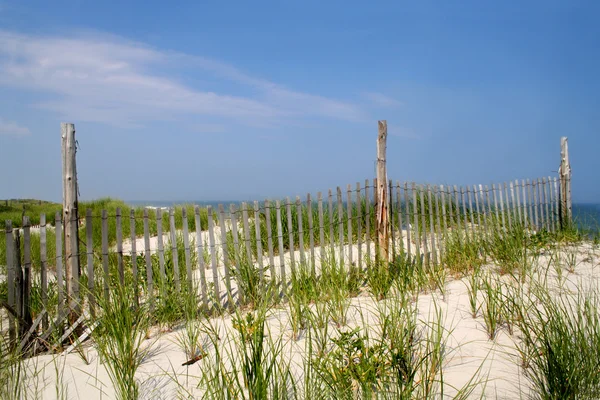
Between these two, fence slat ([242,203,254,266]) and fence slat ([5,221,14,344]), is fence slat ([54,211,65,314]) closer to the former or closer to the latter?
fence slat ([5,221,14,344])

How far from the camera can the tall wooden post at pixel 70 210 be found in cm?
486

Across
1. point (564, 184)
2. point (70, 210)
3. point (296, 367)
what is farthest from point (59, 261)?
point (564, 184)

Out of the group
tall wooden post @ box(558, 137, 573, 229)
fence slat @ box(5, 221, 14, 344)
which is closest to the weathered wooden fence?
fence slat @ box(5, 221, 14, 344)

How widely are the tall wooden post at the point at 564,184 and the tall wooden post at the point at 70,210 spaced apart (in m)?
9.92

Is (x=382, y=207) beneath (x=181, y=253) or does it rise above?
above

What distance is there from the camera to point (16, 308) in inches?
180

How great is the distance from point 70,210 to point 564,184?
10141mm

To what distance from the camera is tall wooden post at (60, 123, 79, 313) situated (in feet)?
16.0

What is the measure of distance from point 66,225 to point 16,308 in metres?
0.89

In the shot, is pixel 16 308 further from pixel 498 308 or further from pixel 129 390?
pixel 498 308

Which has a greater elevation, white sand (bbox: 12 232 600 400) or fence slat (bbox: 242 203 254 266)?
fence slat (bbox: 242 203 254 266)

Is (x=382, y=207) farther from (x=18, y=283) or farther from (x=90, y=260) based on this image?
(x=18, y=283)

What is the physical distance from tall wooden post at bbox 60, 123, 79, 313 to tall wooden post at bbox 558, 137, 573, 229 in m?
9.92

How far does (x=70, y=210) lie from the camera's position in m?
4.95
